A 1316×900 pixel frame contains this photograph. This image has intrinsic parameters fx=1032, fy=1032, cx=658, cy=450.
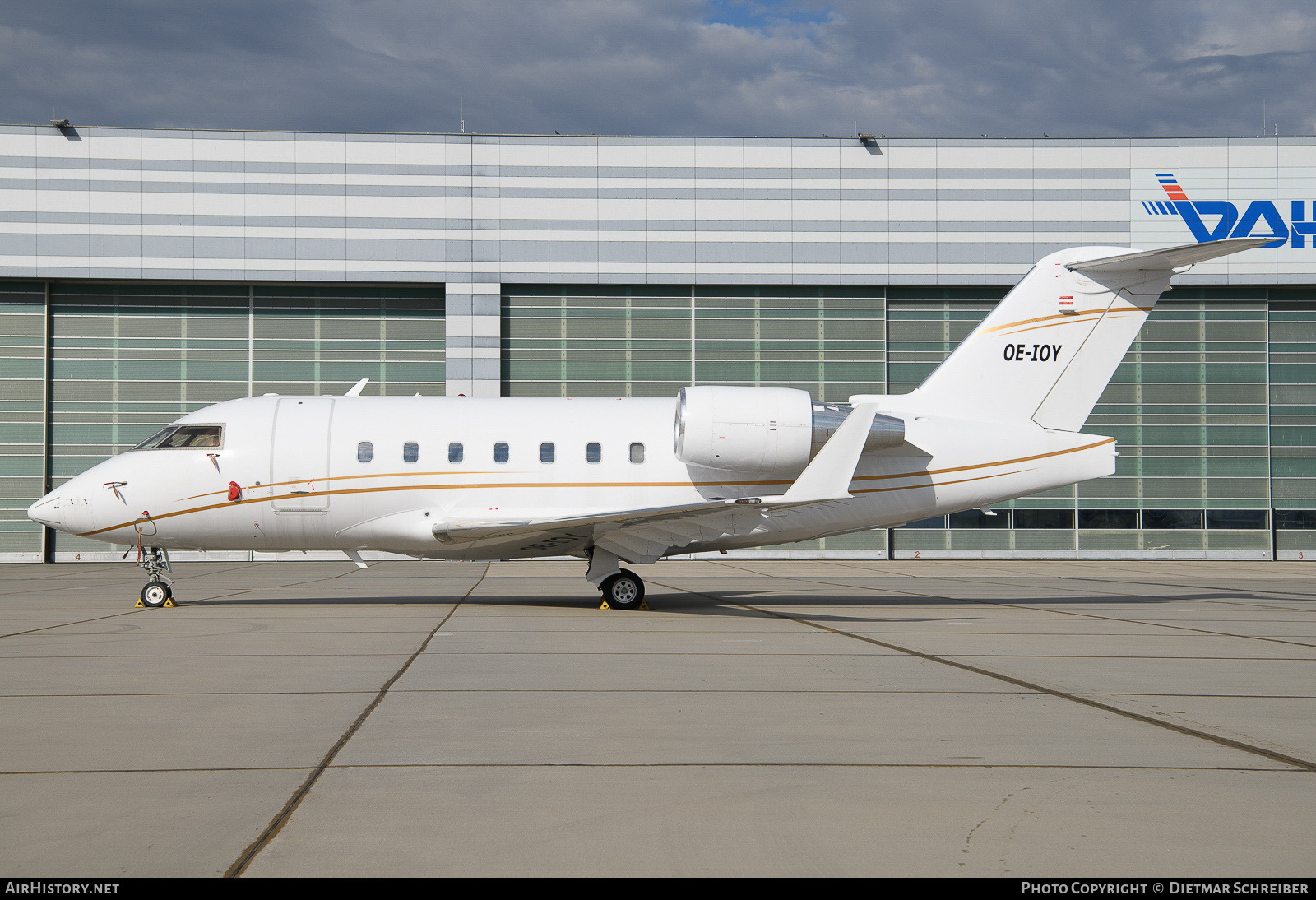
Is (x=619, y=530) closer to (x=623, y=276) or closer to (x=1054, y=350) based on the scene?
(x=1054, y=350)

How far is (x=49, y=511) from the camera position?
16.0 m

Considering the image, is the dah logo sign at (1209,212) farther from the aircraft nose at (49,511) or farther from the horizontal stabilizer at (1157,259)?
the aircraft nose at (49,511)

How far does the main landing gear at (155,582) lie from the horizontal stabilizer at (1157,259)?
50.7 feet

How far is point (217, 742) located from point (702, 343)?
97.3 ft

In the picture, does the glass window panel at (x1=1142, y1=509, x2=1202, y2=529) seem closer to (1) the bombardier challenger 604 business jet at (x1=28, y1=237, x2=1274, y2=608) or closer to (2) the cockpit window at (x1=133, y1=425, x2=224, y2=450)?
(1) the bombardier challenger 604 business jet at (x1=28, y1=237, x2=1274, y2=608)

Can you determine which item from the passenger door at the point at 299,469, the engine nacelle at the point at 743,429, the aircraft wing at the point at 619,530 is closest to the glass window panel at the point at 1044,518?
the engine nacelle at the point at 743,429

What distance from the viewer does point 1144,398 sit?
3597 cm

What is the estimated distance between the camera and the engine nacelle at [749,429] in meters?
15.8

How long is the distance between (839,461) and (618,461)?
3.86 metres

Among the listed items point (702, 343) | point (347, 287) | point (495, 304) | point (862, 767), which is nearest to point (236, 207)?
point (347, 287)

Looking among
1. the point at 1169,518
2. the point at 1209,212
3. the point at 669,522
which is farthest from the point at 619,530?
the point at 1209,212

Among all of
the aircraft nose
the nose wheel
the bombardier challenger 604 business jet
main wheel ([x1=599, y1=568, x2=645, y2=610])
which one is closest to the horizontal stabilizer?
the bombardier challenger 604 business jet

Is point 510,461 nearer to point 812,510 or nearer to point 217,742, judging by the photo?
point 812,510

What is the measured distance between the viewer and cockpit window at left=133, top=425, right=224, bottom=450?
643 inches
